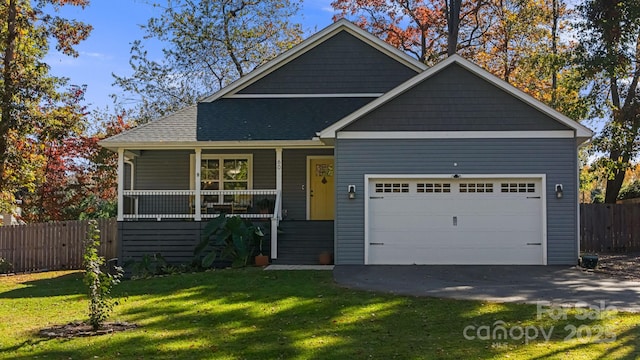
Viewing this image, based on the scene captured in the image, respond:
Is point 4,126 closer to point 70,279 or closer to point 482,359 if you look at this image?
point 70,279

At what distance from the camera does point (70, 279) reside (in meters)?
14.5

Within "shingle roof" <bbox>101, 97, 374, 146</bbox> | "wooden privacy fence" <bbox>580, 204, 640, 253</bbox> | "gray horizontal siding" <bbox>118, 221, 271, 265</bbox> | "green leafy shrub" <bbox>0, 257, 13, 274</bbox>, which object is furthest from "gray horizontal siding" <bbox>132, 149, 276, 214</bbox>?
"wooden privacy fence" <bbox>580, 204, 640, 253</bbox>

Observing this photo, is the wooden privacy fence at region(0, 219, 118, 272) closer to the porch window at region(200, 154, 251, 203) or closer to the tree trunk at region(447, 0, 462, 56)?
the porch window at region(200, 154, 251, 203)

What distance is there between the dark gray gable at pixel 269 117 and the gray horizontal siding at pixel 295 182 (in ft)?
3.79

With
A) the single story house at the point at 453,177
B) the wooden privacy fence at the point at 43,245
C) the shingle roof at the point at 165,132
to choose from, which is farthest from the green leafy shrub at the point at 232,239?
the wooden privacy fence at the point at 43,245

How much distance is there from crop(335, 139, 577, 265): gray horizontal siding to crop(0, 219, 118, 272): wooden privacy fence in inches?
351

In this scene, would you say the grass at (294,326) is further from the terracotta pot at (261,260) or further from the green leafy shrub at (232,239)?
the terracotta pot at (261,260)

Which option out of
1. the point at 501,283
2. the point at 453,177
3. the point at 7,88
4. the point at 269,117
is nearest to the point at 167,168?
the point at 269,117

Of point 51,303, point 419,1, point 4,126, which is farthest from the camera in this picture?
point 419,1

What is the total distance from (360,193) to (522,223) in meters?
3.93

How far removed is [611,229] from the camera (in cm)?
1984

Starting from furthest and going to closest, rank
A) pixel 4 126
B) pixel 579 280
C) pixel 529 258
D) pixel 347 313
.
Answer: pixel 4 126 < pixel 529 258 < pixel 579 280 < pixel 347 313

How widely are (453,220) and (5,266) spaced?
506 inches

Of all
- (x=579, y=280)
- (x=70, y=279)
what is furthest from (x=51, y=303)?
(x=579, y=280)
